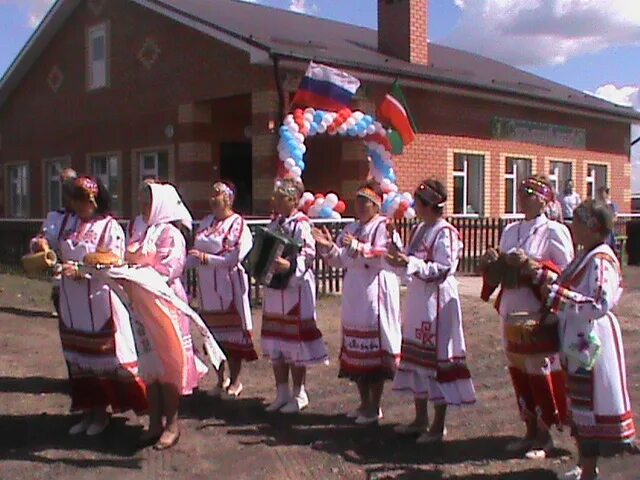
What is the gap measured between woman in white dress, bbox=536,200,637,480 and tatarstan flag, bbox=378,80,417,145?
10340 millimetres

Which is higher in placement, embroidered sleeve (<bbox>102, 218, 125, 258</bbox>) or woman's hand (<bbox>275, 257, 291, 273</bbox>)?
embroidered sleeve (<bbox>102, 218, 125, 258</bbox>)

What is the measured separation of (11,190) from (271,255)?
2073 centimetres

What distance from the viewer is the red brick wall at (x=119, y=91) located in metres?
17.0

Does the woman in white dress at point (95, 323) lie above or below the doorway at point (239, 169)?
below

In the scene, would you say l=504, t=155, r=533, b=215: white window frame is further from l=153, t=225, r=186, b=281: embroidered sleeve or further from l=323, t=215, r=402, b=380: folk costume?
l=153, t=225, r=186, b=281: embroidered sleeve

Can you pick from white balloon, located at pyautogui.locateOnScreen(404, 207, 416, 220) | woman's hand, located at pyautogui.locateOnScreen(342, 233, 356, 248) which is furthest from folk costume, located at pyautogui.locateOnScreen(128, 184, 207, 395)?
white balloon, located at pyautogui.locateOnScreen(404, 207, 416, 220)

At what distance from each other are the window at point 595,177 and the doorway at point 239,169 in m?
10.2

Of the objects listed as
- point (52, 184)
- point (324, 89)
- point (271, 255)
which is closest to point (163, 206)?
point (271, 255)

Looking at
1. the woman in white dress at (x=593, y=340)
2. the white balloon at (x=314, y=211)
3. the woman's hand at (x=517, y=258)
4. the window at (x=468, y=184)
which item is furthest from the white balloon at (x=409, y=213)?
the woman in white dress at (x=593, y=340)

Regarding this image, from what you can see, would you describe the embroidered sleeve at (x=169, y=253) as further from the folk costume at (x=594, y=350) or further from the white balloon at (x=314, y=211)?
the white balloon at (x=314, y=211)

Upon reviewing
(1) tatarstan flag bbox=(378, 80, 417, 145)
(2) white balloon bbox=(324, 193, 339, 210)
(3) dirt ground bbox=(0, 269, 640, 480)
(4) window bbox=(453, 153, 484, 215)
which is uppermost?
(1) tatarstan flag bbox=(378, 80, 417, 145)

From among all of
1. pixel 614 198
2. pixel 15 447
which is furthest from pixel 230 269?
pixel 614 198

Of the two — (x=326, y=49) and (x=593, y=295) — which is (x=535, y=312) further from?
(x=326, y=49)

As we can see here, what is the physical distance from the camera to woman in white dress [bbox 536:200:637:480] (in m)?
4.66
